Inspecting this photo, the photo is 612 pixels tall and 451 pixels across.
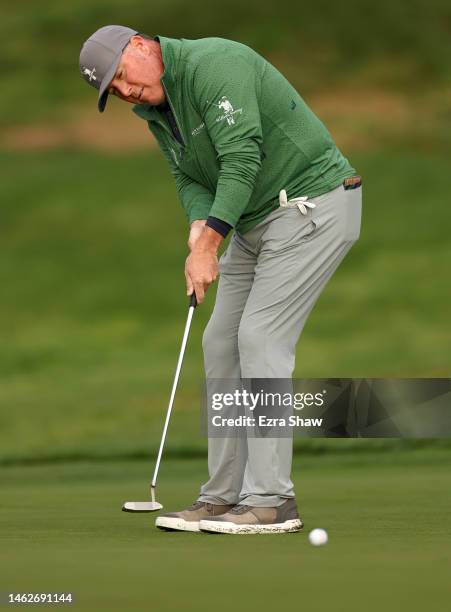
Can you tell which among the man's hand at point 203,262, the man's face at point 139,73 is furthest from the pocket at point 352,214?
the man's face at point 139,73

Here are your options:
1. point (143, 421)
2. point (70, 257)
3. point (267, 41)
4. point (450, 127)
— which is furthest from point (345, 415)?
point (267, 41)

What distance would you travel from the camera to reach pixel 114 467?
7.84 metres

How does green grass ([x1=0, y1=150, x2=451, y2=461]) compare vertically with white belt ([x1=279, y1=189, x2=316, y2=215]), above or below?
above

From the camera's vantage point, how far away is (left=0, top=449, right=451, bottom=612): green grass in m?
3.34

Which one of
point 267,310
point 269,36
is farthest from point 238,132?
point 269,36

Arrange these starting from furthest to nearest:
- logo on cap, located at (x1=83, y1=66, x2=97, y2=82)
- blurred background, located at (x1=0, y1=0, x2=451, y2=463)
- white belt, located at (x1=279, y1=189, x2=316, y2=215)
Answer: blurred background, located at (x1=0, y1=0, x2=451, y2=463) < white belt, located at (x1=279, y1=189, x2=316, y2=215) < logo on cap, located at (x1=83, y1=66, x2=97, y2=82)

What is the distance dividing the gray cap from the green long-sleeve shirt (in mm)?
135

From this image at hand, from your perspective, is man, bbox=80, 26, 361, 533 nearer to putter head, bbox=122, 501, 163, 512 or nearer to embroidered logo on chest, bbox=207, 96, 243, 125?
embroidered logo on chest, bbox=207, 96, 243, 125

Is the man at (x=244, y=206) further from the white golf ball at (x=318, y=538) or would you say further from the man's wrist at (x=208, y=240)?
the white golf ball at (x=318, y=538)

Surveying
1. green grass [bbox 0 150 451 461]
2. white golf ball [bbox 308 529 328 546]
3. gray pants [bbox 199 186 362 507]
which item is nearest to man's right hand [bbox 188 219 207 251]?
gray pants [bbox 199 186 362 507]

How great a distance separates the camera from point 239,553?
162 inches

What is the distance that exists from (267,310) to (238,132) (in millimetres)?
606

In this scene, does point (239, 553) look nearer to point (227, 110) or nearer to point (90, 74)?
point (227, 110)

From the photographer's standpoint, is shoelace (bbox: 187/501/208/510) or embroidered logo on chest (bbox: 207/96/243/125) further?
shoelace (bbox: 187/501/208/510)
